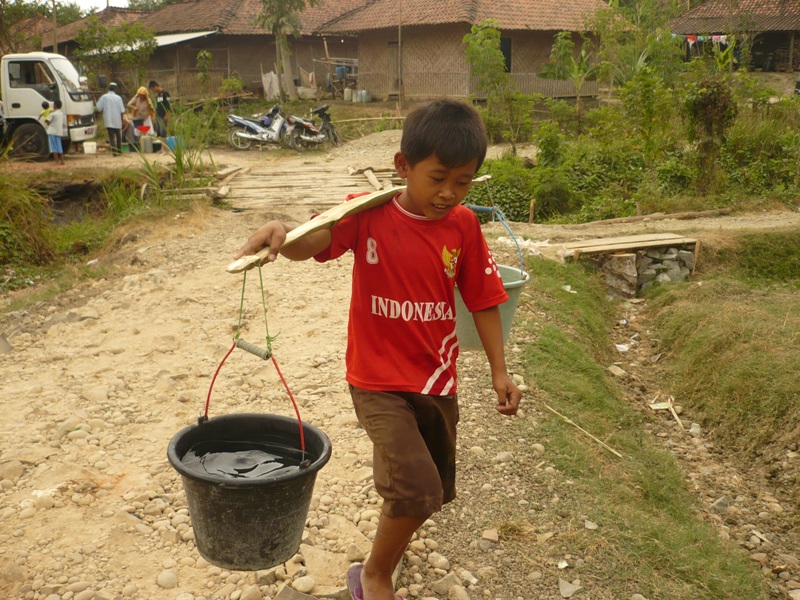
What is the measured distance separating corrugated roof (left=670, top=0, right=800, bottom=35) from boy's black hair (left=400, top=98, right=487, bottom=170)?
28.0 meters

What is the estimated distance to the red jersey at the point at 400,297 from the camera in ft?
7.04

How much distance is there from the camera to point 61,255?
918 centimetres

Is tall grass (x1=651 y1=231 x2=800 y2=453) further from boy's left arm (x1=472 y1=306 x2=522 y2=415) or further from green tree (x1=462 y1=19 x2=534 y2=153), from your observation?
green tree (x1=462 y1=19 x2=534 y2=153)

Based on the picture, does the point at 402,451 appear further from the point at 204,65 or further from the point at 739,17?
the point at 739,17

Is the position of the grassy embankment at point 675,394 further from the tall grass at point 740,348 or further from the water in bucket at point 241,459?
the water in bucket at point 241,459

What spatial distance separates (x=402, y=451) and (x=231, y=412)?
2.02 meters

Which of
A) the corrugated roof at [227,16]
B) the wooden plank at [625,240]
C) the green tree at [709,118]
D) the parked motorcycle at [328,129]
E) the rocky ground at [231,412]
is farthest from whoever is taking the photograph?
the corrugated roof at [227,16]

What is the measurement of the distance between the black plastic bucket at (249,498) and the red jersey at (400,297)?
29cm

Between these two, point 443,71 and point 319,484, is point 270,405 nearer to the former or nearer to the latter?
point 319,484

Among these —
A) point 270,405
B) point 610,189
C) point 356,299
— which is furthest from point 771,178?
point 356,299

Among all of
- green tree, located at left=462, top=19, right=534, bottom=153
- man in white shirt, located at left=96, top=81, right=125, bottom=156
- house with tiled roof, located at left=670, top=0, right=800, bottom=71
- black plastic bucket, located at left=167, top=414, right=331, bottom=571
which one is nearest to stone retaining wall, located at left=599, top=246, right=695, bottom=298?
black plastic bucket, located at left=167, top=414, right=331, bottom=571

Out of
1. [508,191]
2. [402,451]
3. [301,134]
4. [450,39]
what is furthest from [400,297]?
[450,39]

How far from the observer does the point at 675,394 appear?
556cm

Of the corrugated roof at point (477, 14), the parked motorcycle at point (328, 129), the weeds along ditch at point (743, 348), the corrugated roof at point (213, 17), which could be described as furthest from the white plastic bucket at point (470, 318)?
the corrugated roof at point (213, 17)
